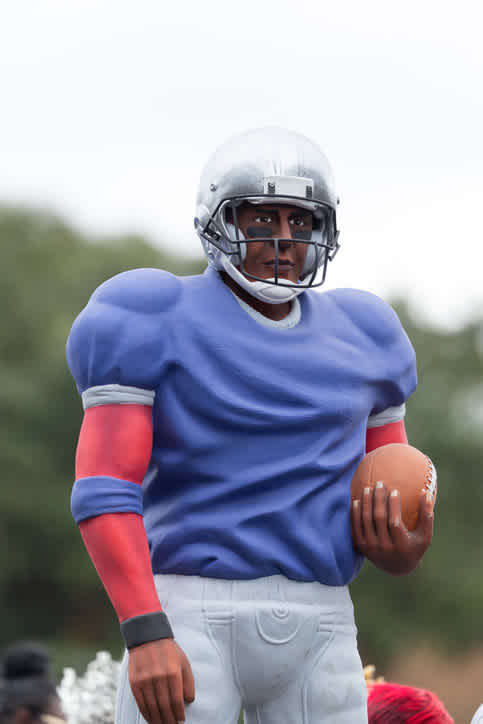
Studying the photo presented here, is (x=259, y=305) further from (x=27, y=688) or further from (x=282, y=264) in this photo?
(x=27, y=688)

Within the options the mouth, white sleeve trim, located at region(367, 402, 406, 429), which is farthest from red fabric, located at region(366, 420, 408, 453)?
the mouth

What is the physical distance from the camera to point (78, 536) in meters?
13.7

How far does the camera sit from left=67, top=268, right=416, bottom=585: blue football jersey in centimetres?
288

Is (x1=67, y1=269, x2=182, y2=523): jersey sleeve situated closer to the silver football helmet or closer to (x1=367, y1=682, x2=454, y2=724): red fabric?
the silver football helmet

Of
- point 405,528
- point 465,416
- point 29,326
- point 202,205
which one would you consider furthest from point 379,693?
point 29,326

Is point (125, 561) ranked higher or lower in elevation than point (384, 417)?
lower

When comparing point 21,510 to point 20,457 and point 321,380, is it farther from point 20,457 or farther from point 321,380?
point 321,380

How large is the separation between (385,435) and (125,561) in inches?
34.4

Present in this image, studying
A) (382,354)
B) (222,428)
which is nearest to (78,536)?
(382,354)

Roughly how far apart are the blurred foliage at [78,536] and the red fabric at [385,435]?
31.2 ft

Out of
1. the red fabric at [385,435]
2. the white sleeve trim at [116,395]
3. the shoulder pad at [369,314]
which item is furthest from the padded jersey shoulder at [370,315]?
the white sleeve trim at [116,395]

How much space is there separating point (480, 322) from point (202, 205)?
12.8m

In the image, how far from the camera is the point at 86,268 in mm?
16703

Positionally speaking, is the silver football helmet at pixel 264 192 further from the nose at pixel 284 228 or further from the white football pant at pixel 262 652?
the white football pant at pixel 262 652
